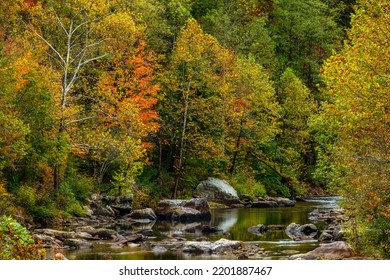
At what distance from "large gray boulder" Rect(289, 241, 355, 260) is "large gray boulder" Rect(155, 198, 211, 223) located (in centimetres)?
1816

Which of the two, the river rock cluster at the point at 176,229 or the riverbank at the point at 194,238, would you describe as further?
the river rock cluster at the point at 176,229

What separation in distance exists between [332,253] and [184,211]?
20.4 metres

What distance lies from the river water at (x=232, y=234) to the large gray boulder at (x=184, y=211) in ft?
2.93

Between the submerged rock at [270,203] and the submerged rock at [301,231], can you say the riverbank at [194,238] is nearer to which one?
the submerged rock at [301,231]

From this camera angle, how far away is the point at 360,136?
26938mm

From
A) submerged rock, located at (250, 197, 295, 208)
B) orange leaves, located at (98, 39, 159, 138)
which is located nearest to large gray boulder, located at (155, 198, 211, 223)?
orange leaves, located at (98, 39, 159, 138)

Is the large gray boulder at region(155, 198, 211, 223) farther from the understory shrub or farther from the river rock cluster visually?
the understory shrub

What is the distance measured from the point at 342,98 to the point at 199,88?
30947 millimetres

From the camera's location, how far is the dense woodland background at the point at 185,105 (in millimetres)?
26422

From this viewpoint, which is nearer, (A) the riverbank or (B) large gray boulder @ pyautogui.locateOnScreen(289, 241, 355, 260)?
(B) large gray boulder @ pyautogui.locateOnScreen(289, 241, 355, 260)

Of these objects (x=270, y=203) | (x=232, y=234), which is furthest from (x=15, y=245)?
(x=270, y=203)

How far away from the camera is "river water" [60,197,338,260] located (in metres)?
27.8

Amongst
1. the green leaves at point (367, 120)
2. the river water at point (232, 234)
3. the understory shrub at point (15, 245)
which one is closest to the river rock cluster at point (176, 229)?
the river water at point (232, 234)

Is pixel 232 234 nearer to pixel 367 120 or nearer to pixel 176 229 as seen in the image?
pixel 176 229
